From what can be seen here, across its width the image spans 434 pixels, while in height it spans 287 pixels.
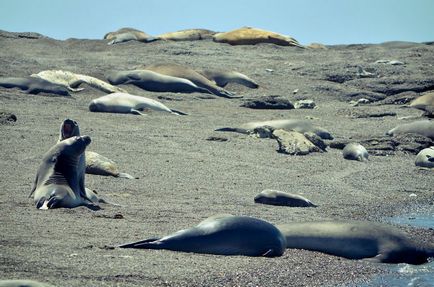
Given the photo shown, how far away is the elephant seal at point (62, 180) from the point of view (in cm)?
812

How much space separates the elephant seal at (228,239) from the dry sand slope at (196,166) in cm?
12

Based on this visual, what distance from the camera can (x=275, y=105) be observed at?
17844mm

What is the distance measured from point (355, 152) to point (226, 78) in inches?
307

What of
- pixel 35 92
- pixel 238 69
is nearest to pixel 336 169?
pixel 35 92

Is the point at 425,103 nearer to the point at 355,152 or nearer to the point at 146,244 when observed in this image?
the point at 355,152

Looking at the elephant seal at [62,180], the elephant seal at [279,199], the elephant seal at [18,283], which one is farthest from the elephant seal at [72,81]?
the elephant seal at [18,283]

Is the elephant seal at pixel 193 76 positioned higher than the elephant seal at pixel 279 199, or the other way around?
the elephant seal at pixel 193 76

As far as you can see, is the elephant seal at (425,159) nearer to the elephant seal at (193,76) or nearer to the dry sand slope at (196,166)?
the dry sand slope at (196,166)

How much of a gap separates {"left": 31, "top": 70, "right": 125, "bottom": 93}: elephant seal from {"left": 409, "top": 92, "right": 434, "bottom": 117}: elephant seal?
16.8 feet

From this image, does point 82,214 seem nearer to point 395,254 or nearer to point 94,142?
point 395,254

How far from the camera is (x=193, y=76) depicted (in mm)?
19859

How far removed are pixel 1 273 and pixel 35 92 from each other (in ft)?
39.5

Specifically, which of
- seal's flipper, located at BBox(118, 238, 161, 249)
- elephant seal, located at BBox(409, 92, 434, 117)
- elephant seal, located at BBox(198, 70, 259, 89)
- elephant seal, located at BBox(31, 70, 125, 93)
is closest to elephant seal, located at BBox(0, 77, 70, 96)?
elephant seal, located at BBox(31, 70, 125, 93)

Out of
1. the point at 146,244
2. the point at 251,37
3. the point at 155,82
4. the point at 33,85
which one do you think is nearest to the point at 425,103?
the point at 155,82
